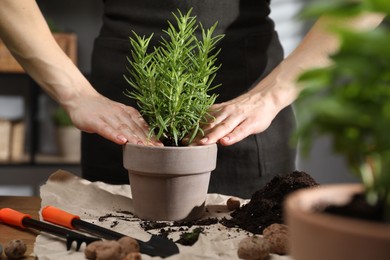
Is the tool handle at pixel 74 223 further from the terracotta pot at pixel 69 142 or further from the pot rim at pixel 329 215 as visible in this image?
the terracotta pot at pixel 69 142

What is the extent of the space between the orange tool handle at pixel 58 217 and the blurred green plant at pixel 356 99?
0.62 m

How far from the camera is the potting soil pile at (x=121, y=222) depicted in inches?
37.8

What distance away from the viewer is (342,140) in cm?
54

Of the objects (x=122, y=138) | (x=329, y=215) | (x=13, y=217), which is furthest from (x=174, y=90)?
(x=329, y=215)

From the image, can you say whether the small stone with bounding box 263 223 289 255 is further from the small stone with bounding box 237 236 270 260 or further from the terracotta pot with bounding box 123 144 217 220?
the terracotta pot with bounding box 123 144 217 220

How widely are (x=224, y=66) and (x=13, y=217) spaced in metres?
0.73

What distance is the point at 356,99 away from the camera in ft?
1.71

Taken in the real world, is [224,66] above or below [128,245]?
above

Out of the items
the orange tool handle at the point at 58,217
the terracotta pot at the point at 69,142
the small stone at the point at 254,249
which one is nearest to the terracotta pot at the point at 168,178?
the orange tool handle at the point at 58,217

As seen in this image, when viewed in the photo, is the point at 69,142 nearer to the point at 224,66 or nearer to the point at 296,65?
the point at 224,66

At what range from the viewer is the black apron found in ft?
5.29

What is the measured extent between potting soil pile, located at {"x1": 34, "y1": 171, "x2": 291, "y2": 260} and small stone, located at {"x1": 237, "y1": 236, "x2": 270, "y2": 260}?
0.07 feet

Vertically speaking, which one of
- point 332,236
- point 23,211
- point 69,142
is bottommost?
point 69,142

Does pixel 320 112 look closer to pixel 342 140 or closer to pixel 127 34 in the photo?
pixel 342 140
